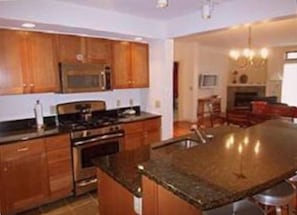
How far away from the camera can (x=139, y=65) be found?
409 centimetres

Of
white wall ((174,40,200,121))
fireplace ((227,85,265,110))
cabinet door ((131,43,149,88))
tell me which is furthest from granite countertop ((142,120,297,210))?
fireplace ((227,85,265,110))

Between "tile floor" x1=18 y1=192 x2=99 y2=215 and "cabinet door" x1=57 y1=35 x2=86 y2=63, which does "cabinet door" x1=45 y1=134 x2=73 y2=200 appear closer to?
"tile floor" x1=18 y1=192 x2=99 y2=215

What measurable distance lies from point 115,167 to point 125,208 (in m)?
0.32

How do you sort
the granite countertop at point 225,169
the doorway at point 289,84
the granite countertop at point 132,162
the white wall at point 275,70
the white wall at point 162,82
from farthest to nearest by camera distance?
the white wall at point 275,70, the doorway at point 289,84, the white wall at point 162,82, the granite countertop at point 132,162, the granite countertop at point 225,169

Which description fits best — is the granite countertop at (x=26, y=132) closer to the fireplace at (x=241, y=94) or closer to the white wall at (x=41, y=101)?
the white wall at (x=41, y=101)

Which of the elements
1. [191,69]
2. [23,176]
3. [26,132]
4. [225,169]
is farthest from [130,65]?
[191,69]

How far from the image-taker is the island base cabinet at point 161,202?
3.44ft

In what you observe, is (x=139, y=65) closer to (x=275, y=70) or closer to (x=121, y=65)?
(x=121, y=65)

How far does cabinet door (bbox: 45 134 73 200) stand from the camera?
296 cm

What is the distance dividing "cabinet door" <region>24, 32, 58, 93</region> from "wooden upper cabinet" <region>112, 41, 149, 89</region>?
3.14ft

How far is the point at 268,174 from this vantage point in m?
1.21

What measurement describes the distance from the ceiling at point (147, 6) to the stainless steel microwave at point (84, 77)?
2.86ft

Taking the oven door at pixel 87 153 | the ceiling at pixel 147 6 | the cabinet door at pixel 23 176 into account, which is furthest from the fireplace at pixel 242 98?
the cabinet door at pixel 23 176

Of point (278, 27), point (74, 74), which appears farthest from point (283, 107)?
point (74, 74)
